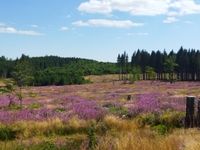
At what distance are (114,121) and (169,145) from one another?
8.22m

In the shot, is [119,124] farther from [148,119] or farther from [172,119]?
[172,119]

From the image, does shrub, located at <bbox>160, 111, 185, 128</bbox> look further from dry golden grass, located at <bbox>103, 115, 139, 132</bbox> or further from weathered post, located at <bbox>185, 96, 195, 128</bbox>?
dry golden grass, located at <bbox>103, 115, 139, 132</bbox>

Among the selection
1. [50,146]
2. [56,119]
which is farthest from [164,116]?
[50,146]

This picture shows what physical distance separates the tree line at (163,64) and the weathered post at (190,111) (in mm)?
107719

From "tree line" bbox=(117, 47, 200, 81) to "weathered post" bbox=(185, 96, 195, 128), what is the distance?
10772cm

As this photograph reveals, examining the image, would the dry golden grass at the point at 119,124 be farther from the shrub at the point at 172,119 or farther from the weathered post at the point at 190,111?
the weathered post at the point at 190,111

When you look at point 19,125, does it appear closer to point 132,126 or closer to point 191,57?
point 132,126

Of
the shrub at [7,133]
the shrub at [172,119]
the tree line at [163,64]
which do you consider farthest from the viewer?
the tree line at [163,64]

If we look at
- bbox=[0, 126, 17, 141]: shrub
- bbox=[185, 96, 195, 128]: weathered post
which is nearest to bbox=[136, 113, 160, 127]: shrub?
bbox=[185, 96, 195, 128]: weathered post

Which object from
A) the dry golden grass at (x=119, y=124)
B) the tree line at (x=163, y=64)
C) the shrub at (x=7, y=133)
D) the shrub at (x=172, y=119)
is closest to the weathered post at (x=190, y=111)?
the shrub at (x=172, y=119)

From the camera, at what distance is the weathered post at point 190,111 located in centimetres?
1464

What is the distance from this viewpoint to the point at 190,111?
14.8 m

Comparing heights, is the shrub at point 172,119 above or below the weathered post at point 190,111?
below

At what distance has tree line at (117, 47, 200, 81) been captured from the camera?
138 metres
